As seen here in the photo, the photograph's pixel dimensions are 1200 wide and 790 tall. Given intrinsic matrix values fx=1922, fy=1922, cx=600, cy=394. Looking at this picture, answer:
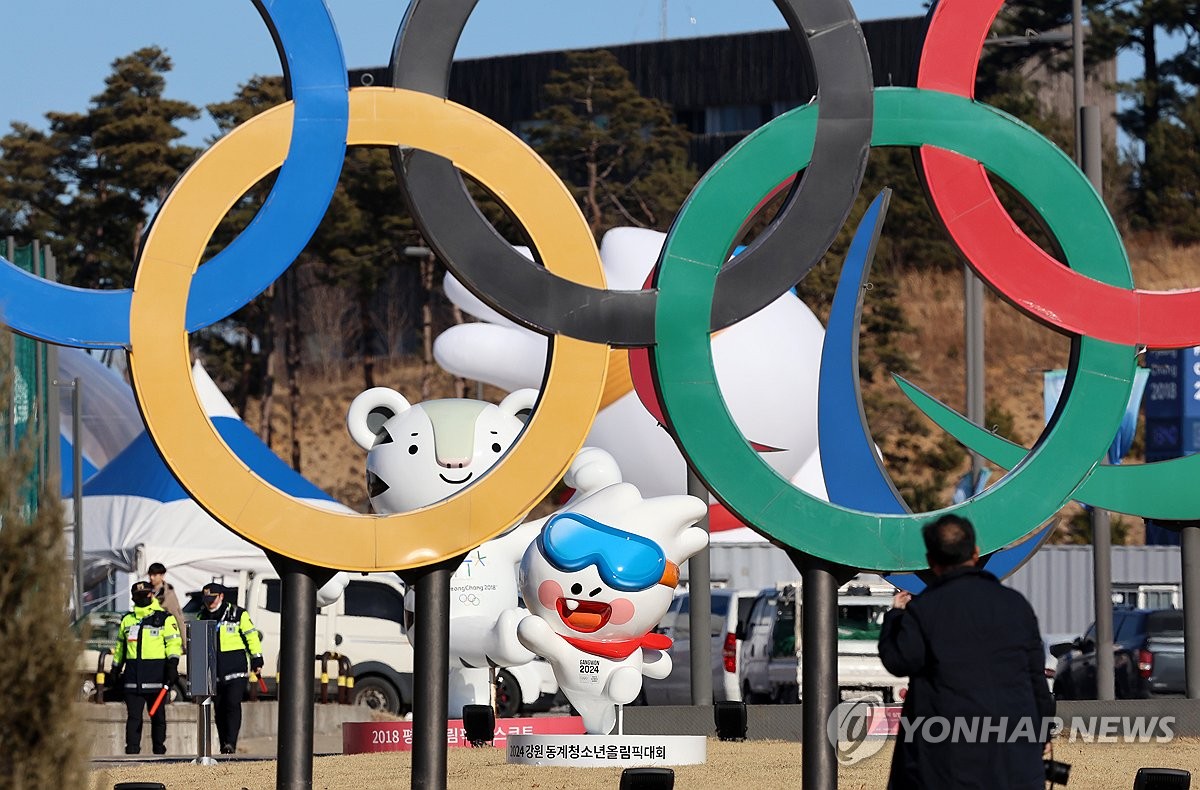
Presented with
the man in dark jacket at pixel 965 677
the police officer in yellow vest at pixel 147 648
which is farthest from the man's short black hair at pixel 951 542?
the police officer in yellow vest at pixel 147 648

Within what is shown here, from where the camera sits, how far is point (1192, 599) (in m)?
17.1

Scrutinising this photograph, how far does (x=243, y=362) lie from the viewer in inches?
2242

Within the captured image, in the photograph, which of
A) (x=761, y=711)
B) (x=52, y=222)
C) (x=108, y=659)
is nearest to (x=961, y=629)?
(x=761, y=711)

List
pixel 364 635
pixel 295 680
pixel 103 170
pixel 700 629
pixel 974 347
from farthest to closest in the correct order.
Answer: pixel 103 170, pixel 974 347, pixel 364 635, pixel 700 629, pixel 295 680

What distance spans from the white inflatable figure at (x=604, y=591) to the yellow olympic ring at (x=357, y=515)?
3.16m

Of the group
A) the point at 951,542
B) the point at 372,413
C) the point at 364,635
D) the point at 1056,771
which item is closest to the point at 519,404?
the point at 372,413

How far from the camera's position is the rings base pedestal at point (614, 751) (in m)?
13.5

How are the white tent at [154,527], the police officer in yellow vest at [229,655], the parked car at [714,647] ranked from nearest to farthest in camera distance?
the police officer in yellow vest at [229,655]
the parked car at [714,647]
the white tent at [154,527]

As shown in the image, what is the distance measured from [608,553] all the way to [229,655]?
493 cm

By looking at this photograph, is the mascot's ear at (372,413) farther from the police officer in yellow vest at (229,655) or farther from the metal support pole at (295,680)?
the metal support pole at (295,680)

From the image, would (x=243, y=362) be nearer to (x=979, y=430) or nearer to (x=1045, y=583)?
(x=1045, y=583)

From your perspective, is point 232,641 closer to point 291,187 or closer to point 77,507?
point 291,187

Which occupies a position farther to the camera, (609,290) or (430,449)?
(430,449)

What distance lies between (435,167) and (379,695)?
562 inches
